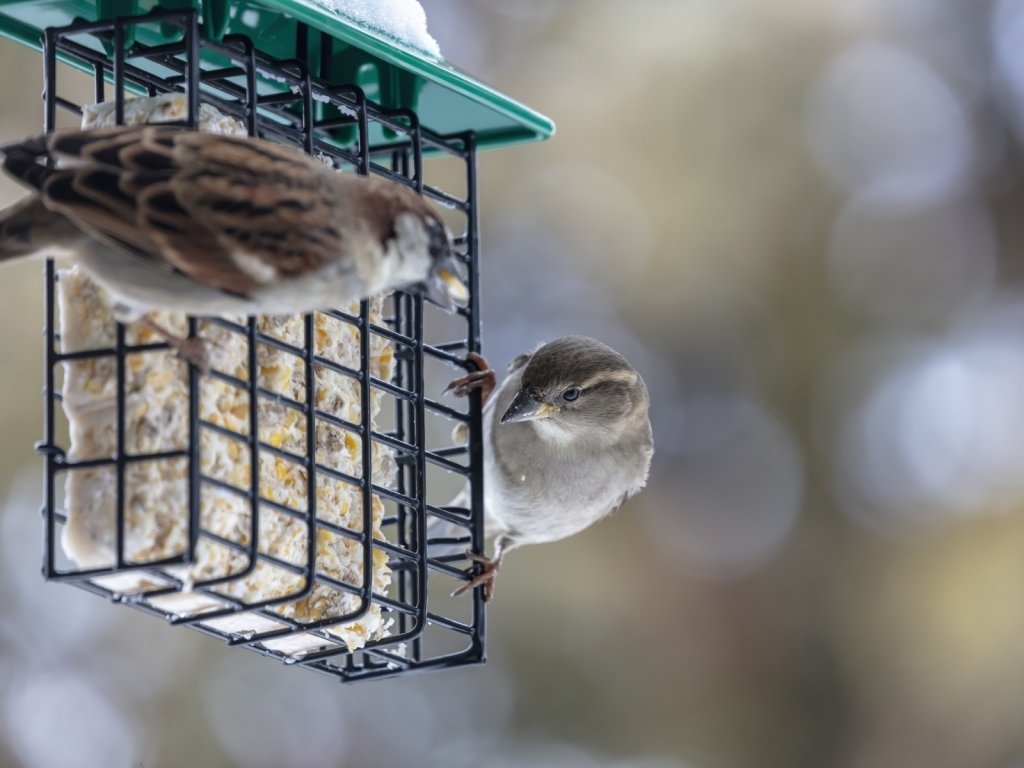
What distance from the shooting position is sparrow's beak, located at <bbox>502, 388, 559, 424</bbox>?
492 cm

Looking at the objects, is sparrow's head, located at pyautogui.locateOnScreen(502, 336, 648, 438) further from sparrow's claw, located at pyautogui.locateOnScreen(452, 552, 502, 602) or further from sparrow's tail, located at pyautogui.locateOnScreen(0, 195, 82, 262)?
sparrow's tail, located at pyautogui.locateOnScreen(0, 195, 82, 262)

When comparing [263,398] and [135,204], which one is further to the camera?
[263,398]

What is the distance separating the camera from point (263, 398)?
3705 millimetres

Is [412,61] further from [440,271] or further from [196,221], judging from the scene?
[196,221]

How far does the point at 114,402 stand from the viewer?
11.6ft

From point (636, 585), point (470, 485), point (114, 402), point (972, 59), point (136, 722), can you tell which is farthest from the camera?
point (972, 59)

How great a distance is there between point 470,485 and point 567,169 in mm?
3208

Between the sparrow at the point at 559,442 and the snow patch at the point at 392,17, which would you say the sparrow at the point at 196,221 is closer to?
the snow patch at the point at 392,17

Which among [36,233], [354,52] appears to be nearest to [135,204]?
[36,233]

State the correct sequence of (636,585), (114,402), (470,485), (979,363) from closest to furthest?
(114,402) → (470,485) → (636,585) → (979,363)

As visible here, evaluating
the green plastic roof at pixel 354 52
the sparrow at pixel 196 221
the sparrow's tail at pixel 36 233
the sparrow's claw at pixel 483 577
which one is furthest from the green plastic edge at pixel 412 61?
the sparrow's claw at pixel 483 577

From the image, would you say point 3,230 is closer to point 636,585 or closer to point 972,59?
point 636,585

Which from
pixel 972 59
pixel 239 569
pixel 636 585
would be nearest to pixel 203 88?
pixel 239 569

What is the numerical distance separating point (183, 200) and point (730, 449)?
502 cm
